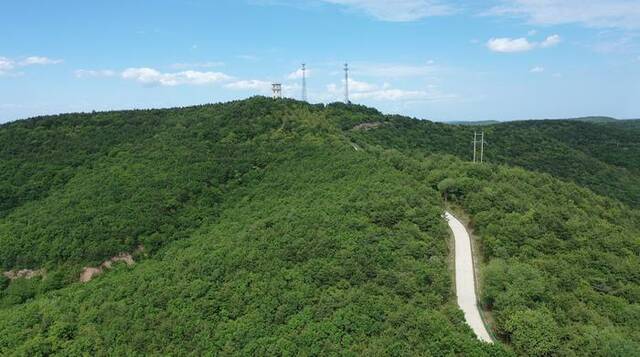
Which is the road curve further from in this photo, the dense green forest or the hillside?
the hillside

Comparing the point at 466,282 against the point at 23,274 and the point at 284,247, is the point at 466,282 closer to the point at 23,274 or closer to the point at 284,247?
the point at 284,247

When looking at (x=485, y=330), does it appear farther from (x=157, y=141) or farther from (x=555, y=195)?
(x=157, y=141)

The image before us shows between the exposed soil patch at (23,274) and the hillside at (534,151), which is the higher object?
the hillside at (534,151)

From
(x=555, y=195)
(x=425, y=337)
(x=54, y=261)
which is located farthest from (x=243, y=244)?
(x=555, y=195)

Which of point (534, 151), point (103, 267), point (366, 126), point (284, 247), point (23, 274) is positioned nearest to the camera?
point (284, 247)

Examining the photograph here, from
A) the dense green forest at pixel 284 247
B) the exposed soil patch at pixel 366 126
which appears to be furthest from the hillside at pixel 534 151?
the dense green forest at pixel 284 247

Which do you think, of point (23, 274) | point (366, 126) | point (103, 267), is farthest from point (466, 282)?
point (366, 126)

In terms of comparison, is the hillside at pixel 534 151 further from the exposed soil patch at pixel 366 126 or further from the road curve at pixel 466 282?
the road curve at pixel 466 282
